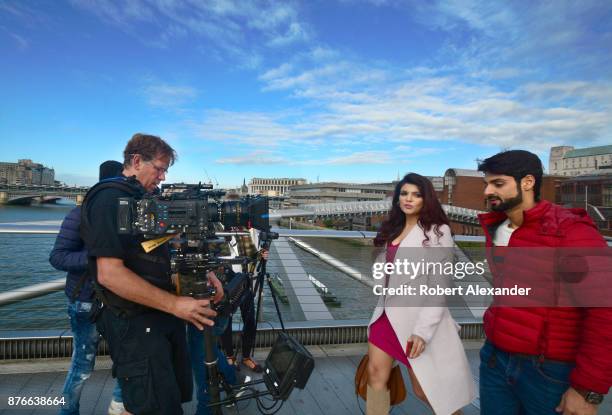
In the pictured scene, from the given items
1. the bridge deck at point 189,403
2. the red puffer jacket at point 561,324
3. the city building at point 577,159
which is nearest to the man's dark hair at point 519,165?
the red puffer jacket at point 561,324

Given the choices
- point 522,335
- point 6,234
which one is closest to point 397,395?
point 522,335

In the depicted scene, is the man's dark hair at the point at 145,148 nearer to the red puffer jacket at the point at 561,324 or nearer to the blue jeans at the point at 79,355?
the blue jeans at the point at 79,355

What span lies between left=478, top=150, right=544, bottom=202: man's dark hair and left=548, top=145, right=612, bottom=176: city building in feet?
294

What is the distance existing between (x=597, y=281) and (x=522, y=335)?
37 centimetres

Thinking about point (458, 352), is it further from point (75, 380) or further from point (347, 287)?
point (347, 287)

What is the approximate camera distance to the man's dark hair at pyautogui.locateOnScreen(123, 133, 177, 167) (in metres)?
1.89

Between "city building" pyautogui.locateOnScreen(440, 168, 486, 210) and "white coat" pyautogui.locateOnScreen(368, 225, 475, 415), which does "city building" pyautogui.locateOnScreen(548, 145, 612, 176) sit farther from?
"white coat" pyautogui.locateOnScreen(368, 225, 475, 415)

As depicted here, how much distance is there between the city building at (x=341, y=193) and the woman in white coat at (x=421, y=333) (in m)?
67.8

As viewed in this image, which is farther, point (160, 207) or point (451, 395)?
point (451, 395)

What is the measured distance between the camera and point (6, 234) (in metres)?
3.23

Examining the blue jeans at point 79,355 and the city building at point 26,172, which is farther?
the city building at point 26,172

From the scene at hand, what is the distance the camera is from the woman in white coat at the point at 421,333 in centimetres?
196

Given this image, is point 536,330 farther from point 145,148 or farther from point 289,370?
point 145,148

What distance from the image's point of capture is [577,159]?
8512 centimetres
